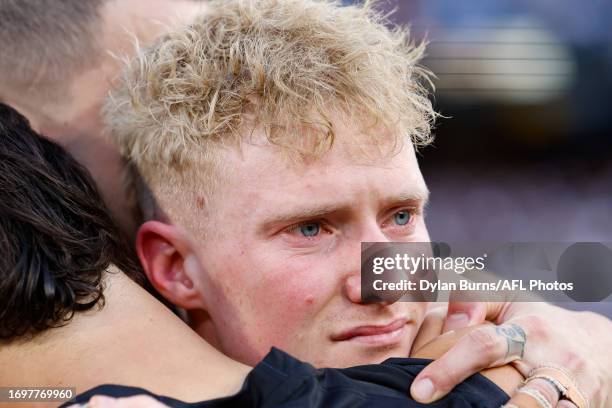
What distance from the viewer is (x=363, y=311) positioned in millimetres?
1813

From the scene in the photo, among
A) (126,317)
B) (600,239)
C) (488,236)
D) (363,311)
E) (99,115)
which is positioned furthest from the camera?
(488,236)

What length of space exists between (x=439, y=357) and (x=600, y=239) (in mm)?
5271

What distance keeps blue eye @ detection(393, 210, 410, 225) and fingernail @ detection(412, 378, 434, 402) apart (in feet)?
1.62

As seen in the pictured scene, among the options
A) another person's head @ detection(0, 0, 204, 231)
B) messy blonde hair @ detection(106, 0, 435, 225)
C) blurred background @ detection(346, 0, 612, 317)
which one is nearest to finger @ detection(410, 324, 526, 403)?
messy blonde hair @ detection(106, 0, 435, 225)

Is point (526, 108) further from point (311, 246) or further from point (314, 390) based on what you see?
point (314, 390)

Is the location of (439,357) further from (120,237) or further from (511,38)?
(511,38)

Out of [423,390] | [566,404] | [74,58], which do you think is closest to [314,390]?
[423,390]

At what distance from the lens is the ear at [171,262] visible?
2025 mm

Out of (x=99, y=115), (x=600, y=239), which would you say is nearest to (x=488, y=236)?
(x=600, y=239)

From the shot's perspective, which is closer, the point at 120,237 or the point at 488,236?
the point at 120,237

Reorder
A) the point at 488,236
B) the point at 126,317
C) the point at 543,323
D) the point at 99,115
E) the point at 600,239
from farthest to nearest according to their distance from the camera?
the point at 488,236
the point at 600,239
the point at 99,115
the point at 543,323
the point at 126,317

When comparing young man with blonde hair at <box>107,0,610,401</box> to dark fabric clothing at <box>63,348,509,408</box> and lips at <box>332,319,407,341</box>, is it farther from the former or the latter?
dark fabric clothing at <box>63,348,509,408</box>

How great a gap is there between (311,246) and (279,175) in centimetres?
17

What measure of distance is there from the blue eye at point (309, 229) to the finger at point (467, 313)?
424 mm
